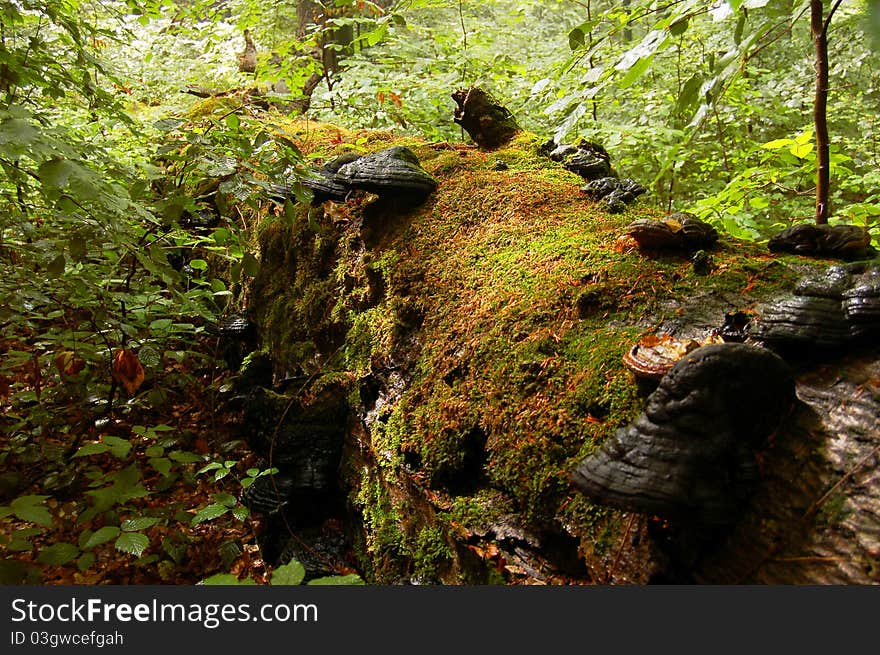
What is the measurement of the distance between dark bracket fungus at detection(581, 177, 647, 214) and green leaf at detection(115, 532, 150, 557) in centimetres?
326

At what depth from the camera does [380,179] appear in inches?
131

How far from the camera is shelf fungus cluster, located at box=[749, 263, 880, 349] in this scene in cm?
151

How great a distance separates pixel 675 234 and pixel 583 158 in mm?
1536

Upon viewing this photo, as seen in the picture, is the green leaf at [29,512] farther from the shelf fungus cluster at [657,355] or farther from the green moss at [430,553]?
the shelf fungus cluster at [657,355]

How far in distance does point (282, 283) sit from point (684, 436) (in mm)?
4100

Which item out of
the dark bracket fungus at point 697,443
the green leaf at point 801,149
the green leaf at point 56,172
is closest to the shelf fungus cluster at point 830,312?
the dark bracket fungus at point 697,443

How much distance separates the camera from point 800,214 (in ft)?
19.2

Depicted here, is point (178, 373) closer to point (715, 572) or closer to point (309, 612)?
point (309, 612)

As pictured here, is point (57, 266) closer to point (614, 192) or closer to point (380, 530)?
point (380, 530)

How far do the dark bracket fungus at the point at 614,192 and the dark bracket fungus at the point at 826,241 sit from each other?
3.48 feet

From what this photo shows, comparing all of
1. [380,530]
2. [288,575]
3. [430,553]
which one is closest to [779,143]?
[430,553]

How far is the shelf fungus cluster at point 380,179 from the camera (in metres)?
3.30

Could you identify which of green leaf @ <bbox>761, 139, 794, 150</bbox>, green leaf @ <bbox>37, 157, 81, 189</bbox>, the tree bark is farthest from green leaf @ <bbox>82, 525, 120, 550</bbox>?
green leaf @ <bbox>761, 139, 794, 150</bbox>

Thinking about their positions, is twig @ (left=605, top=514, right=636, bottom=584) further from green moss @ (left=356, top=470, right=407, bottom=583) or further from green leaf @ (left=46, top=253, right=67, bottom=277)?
green leaf @ (left=46, top=253, right=67, bottom=277)
